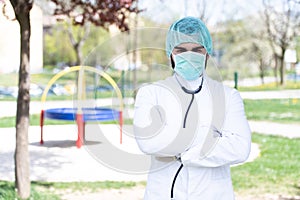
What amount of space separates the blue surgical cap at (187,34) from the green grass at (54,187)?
3721mm

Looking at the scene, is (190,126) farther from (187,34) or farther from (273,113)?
(273,113)

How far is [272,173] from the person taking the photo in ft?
21.8

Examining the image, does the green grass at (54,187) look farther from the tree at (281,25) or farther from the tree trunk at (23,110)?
the tree at (281,25)

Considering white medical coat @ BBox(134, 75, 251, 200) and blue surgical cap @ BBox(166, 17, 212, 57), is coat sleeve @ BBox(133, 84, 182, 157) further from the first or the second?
blue surgical cap @ BBox(166, 17, 212, 57)

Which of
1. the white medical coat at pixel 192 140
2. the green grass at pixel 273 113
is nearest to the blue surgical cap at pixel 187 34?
the white medical coat at pixel 192 140

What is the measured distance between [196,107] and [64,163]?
603 cm

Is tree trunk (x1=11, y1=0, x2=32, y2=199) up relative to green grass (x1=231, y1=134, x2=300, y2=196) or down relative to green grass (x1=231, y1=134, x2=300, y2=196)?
up

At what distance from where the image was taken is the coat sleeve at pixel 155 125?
1664 mm

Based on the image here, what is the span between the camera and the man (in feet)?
5.53

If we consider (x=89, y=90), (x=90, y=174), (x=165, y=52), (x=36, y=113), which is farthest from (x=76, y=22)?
(x=36, y=113)

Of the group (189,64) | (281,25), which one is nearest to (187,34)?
(189,64)

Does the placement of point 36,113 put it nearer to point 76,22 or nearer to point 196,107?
point 76,22

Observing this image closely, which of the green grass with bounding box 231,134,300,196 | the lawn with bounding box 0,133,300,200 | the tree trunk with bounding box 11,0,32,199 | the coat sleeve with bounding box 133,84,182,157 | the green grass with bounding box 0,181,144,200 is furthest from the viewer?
the green grass with bounding box 231,134,300,196

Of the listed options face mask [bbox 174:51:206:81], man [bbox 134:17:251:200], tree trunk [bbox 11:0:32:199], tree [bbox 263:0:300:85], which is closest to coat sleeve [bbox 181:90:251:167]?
man [bbox 134:17:251:200]
